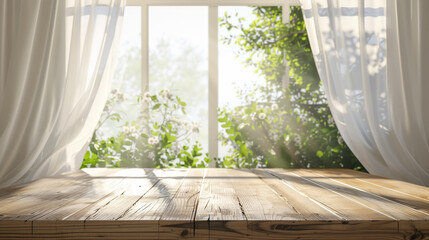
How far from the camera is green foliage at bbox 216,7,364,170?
3.07m

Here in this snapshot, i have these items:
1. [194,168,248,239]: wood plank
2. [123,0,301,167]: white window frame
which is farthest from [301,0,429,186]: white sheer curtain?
[194,168,248,239]: wood plank

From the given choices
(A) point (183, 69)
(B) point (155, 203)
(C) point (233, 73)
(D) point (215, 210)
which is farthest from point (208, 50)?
(A) point (183, 69)

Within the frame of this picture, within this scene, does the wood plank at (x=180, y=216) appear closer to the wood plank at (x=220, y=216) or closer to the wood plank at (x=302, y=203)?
the wood plank at (x=220, y=216)

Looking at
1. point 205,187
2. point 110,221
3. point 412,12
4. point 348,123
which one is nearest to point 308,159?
point 348,123

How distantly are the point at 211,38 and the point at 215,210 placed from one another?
2104 millimetres

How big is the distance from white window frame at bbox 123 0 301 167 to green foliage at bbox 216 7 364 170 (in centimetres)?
10

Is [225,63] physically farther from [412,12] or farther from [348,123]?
[412,12]

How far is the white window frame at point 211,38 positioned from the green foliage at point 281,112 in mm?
98

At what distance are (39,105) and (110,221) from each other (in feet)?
5.20

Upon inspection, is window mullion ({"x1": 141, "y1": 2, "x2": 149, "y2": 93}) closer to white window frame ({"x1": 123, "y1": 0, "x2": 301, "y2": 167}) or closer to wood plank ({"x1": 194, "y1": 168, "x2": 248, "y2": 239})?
white window frame ({"x1": 123, "y1": 0, "x2": 301, "y2": 167})

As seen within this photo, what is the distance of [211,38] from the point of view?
3.16 m

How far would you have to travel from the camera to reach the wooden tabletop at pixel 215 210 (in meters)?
1.12

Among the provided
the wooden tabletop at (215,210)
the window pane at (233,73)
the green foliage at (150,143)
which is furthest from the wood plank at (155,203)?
the window pane at (233,73)

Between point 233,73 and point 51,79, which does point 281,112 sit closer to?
point 233,73
